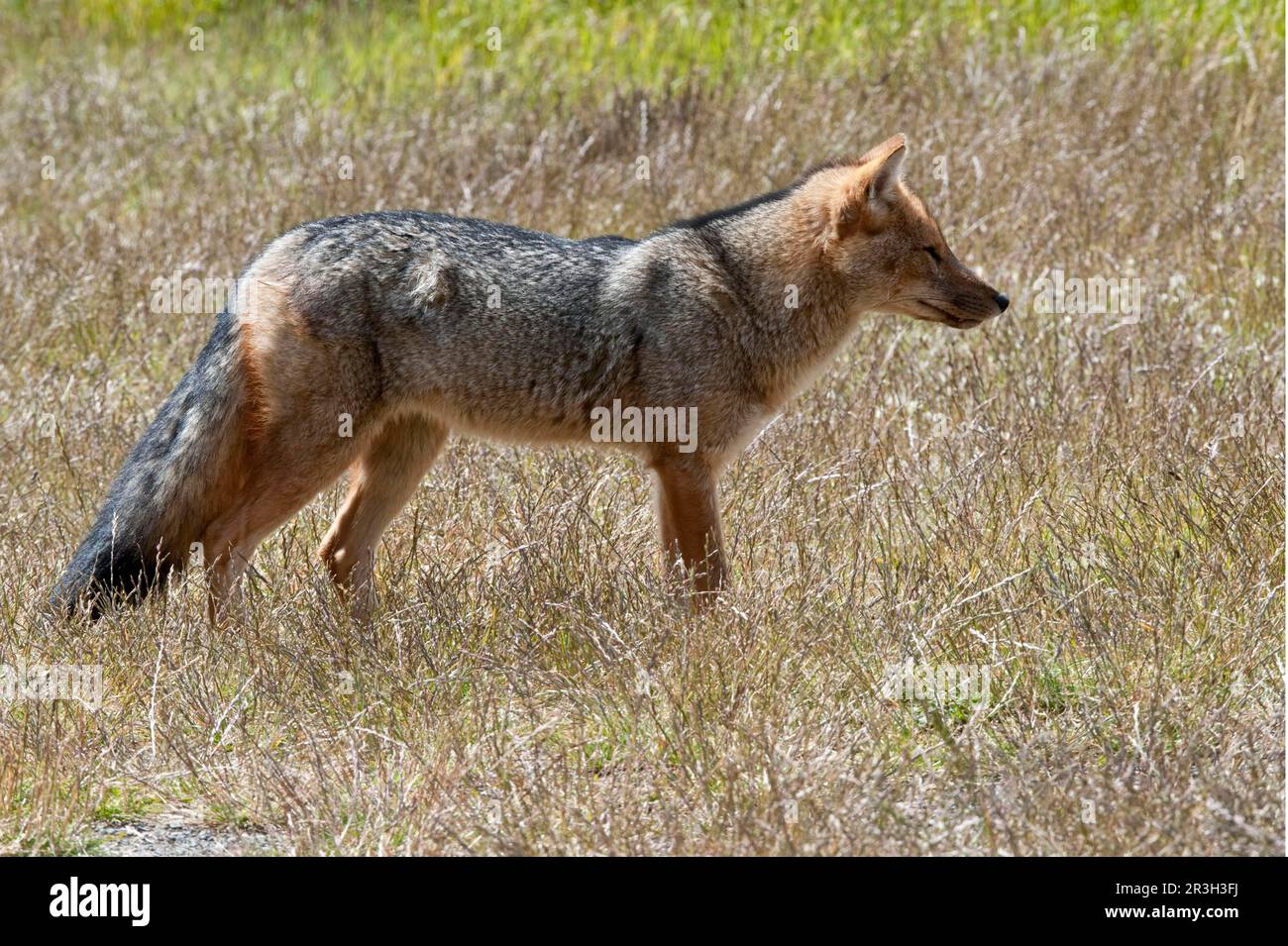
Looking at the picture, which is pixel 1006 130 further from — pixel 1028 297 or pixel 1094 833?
pixel 1094 833

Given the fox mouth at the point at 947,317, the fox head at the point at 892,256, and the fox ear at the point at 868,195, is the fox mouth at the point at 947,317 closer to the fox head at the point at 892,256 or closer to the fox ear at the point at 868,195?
the fox head at the point at 892,256

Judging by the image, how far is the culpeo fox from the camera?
4.96 metres

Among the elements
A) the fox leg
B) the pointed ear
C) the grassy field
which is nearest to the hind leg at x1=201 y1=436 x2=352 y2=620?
the grassy field

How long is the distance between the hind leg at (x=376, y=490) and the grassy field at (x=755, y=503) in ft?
0.53

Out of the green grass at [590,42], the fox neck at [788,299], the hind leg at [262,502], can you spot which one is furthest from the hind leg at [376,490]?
the green grass at [590,42]

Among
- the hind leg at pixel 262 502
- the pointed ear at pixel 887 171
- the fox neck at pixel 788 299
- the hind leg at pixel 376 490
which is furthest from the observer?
the hind leg at pixel 376 490

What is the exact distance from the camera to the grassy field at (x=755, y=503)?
3830 millimetres

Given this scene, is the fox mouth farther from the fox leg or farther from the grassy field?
the fox leg

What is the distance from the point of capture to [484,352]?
514 centimetres

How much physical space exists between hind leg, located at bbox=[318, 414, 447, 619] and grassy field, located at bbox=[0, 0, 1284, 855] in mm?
161

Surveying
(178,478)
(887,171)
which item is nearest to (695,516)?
(887,171)

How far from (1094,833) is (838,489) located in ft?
8.27

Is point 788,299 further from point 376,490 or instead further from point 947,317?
point 376,490

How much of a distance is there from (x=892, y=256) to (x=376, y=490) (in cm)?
190
